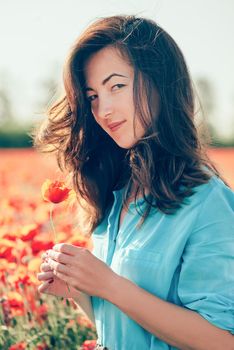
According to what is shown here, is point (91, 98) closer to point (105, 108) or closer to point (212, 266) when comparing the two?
point (105, 108)

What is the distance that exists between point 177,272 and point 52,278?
46 cm

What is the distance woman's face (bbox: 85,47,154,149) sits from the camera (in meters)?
2.35

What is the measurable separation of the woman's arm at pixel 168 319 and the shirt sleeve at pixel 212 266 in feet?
0.10

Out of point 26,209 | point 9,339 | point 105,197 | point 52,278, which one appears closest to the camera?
point 52,278

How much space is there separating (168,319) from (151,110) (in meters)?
0.64

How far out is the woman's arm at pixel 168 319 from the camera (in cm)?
215

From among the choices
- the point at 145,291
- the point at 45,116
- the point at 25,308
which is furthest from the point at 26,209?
the point at 145,291

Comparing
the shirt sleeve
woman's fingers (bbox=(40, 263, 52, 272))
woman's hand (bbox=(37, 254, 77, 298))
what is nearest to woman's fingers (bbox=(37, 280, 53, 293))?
woman's hand (bbox=(37, 254, 77, 298))

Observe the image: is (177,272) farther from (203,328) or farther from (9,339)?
(9,339)

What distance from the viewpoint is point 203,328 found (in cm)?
215

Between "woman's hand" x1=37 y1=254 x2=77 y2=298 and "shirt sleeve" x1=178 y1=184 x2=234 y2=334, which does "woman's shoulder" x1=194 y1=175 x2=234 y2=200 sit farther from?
"woman's hand" x1=37 y1=254 x2=77 y2=298

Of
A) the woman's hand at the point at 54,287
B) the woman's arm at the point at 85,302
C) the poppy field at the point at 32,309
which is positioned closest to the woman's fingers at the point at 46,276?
the woman's hand at the point at 54,287

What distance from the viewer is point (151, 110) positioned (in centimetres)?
236

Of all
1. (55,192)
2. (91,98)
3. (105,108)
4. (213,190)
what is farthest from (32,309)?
(213,190)
